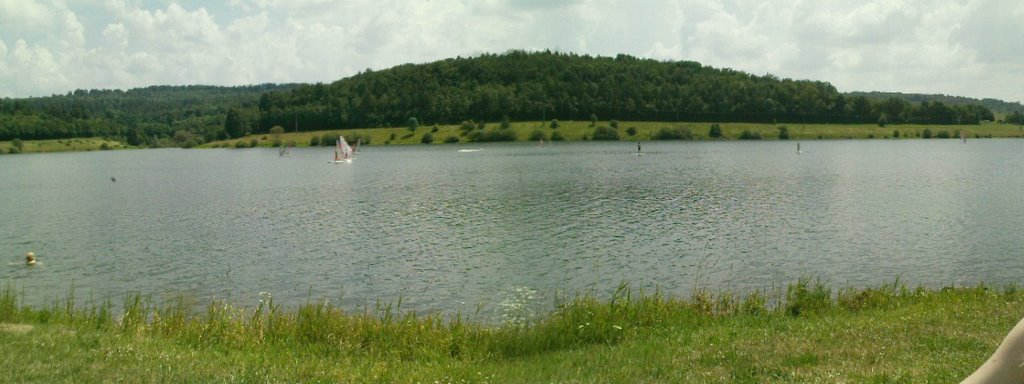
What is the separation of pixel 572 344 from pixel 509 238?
21015 mm

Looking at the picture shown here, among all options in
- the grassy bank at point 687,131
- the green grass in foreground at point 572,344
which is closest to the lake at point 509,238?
the green grass in foreground at point 572,344

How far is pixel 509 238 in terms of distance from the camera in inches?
1404

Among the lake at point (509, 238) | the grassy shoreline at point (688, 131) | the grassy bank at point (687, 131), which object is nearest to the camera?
the lake at point (509, 238)

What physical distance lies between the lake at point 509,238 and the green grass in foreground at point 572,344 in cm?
344

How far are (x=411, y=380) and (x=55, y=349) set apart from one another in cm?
561

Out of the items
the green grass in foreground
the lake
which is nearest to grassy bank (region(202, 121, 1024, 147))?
the lake

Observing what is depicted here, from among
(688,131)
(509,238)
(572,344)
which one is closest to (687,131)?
(688,131)

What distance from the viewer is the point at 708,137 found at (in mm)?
179500

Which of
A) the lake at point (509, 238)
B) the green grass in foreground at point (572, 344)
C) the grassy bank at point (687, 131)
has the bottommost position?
the lake at point (509, 238)

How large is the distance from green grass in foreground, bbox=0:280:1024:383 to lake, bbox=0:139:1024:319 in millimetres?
3438

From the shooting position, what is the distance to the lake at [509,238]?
25.8m

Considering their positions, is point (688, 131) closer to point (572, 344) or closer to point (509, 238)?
point (509, 238)

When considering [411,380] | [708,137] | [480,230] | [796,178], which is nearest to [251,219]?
[480,230]

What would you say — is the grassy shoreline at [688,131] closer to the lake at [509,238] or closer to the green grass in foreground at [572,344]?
the lake at [509,238]
